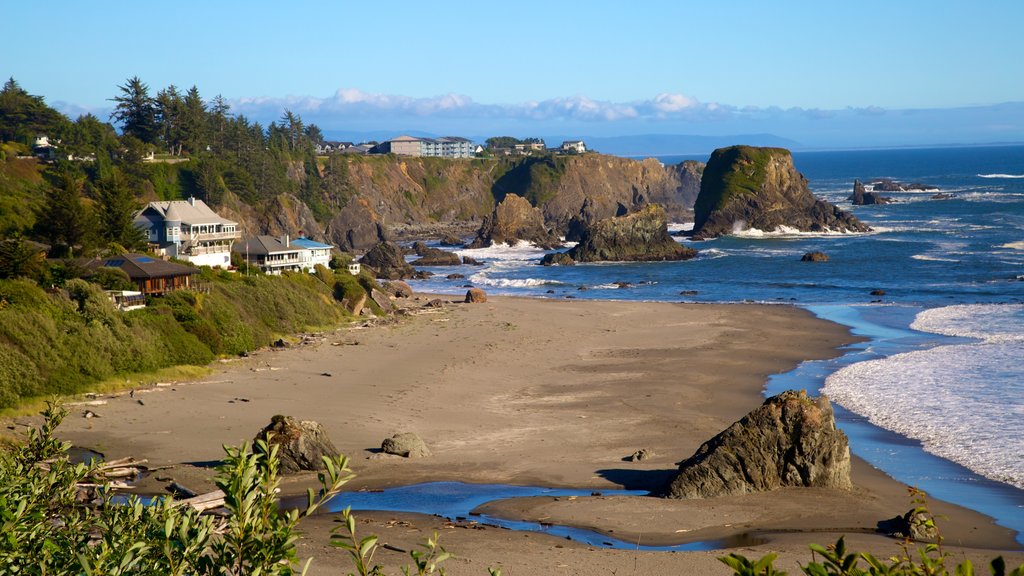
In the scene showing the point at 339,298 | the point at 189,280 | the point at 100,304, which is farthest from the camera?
the point at 339,298

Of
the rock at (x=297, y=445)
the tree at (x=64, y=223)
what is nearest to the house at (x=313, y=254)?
the tree at (x=64, y=223)

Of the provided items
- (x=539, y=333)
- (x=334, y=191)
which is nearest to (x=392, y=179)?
(x=334, y=191)

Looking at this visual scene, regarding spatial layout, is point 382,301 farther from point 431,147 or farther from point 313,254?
point 431,147

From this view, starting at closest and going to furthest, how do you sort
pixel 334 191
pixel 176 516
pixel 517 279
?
pixel 176 516, pixel 517 279, pixel 334 191

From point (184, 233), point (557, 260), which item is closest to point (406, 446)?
point (184, 233)

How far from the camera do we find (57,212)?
1681 inches

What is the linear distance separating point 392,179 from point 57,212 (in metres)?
86.8

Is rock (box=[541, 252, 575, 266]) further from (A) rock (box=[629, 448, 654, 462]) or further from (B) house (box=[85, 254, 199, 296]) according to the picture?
(A) rock (box=[629, 448, 654, 462])

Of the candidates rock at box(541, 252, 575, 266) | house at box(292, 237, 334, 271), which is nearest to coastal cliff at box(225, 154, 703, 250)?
rock at box(541, 252, 575, 266)

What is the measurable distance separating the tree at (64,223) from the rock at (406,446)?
25.4 metres

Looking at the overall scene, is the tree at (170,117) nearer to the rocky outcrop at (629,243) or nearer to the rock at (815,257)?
the rocky outcrop at (629,243)

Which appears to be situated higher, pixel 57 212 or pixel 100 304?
pixel 57 212

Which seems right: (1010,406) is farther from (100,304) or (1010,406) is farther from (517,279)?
(517,279)

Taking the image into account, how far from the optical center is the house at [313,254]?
5488cm
